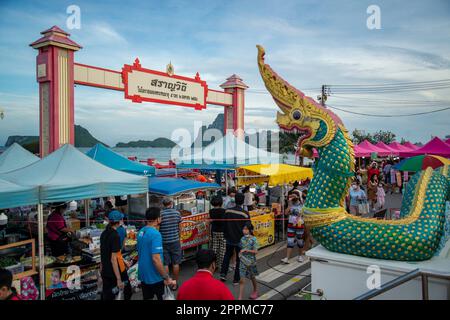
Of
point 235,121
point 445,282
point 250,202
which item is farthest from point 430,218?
point 235,121

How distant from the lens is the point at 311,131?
17.3 feet

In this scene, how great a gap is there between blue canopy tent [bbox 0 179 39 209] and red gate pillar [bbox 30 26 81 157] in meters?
5.53

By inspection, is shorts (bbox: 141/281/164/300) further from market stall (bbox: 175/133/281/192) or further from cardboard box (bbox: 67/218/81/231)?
market stall (bbox: 175/133/281/192)

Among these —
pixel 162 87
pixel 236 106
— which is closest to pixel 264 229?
pixel 162 87

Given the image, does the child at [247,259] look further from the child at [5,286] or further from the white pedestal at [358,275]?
the child at [5,286]

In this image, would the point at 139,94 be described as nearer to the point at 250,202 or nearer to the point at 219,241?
the point at 250,202

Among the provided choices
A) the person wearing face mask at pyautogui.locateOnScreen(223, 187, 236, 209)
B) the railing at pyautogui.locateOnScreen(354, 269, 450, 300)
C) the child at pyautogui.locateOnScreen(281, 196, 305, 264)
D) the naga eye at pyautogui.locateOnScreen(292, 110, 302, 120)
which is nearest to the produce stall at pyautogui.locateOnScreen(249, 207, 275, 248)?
the person wearing face mask at pyautogui.locateOnScreen(223, 187, 236, 209)

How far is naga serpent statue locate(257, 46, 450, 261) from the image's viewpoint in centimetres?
451

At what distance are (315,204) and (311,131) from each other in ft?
3.75

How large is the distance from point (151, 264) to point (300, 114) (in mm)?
3146

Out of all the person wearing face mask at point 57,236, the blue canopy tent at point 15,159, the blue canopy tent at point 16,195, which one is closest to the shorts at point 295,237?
the person wearing face mask at point 57,236

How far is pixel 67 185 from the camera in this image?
5.70 metres

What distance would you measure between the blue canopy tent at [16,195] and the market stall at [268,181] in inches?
183
